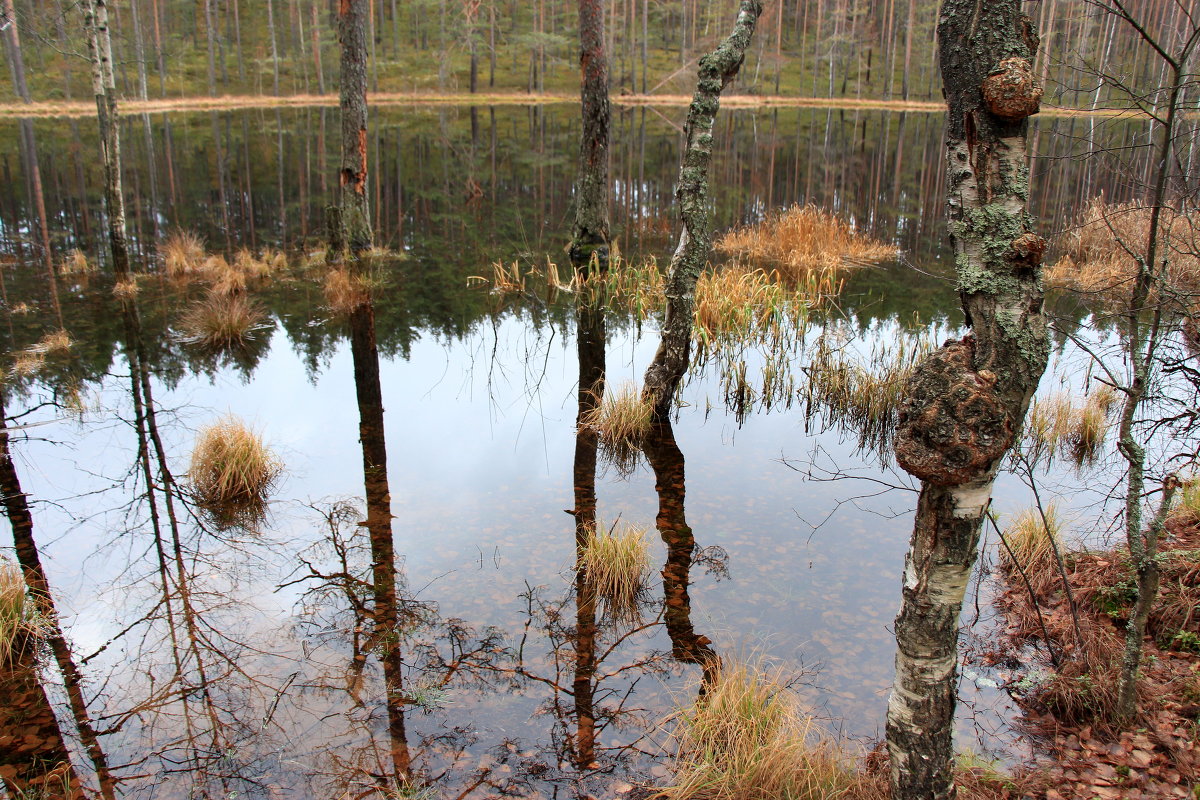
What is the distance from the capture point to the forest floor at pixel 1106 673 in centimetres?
361

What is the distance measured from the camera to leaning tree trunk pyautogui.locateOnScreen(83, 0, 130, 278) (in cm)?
1140

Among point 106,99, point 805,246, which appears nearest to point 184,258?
point 106,99

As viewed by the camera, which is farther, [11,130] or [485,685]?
[11,130]

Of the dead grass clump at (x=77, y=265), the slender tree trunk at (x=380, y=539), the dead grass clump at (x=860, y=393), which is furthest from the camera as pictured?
the dead grass clump at (x=77, y=265)

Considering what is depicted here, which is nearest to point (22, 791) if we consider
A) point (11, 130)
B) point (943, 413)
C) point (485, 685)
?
point (485, 685)

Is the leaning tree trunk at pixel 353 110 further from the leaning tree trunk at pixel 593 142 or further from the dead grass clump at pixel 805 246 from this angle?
the dead grass clump at pixel 805 246

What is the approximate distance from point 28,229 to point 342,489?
1514cm

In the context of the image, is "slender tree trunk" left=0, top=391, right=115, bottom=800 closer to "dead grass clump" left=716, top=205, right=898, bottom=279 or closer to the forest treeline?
"dead grass clump" left=716, top=205, right=898, bottom=279

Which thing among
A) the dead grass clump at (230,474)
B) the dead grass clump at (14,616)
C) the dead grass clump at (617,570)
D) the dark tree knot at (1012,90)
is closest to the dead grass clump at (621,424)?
the dead grass clump at (617,570)

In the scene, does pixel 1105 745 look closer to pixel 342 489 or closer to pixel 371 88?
pixel 342 489

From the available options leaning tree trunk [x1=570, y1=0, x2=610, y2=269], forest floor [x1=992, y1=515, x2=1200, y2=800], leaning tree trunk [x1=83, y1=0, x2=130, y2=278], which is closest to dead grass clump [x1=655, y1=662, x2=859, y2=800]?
forest floor [x1=992, y1=515, x2=1200, y2=800]

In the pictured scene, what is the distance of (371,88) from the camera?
56969mm

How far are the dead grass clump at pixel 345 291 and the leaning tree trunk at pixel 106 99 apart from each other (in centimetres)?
322

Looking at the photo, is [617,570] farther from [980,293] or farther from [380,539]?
[980,293]
